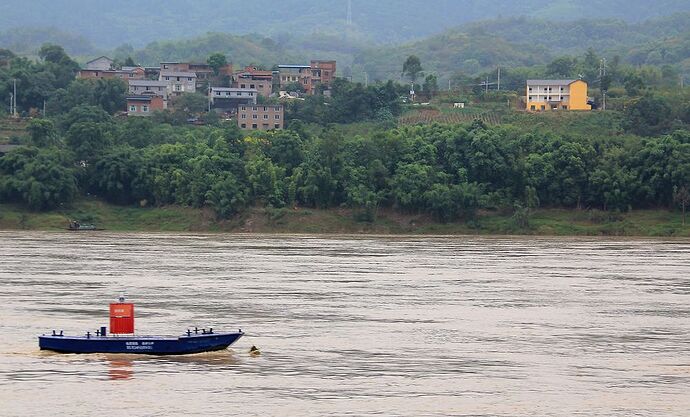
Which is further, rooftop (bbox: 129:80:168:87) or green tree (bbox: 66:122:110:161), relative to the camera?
rooftop (bbox: 129:80:168:87)

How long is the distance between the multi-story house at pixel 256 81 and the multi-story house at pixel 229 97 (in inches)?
112

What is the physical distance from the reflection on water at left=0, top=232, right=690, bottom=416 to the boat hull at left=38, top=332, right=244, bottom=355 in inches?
5.9

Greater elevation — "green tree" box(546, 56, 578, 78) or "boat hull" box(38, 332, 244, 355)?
"green tree" box(546, 56, 578, 78)

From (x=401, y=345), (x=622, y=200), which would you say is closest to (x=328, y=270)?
(x=401, y=345)

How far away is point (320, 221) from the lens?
6875 cm

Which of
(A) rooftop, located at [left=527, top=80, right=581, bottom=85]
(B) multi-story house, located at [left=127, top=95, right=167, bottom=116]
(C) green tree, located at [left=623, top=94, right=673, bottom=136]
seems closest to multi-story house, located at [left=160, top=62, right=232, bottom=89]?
(B) multi-story house, located at [left=127, top=95, right=167, bottom=116]

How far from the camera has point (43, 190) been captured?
2697 inches

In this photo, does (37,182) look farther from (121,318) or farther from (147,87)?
(121,318)

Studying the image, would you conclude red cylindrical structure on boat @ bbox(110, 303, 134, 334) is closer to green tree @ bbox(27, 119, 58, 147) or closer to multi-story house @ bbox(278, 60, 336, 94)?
green tree @ bbox(27, 119, 58, 147)

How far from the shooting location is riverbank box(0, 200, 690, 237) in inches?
2628

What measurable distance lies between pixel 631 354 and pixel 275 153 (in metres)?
49.4

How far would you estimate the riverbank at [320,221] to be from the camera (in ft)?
219

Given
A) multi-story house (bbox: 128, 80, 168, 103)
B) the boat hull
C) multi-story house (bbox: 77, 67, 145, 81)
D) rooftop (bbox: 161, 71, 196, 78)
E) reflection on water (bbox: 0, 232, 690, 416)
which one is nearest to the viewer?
reflection on water (bbox: 0, 232, 690, 416)

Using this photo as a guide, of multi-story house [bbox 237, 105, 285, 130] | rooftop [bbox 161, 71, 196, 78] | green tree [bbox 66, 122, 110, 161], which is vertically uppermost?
rooftop [bbox 161, 71, 196, 78]
